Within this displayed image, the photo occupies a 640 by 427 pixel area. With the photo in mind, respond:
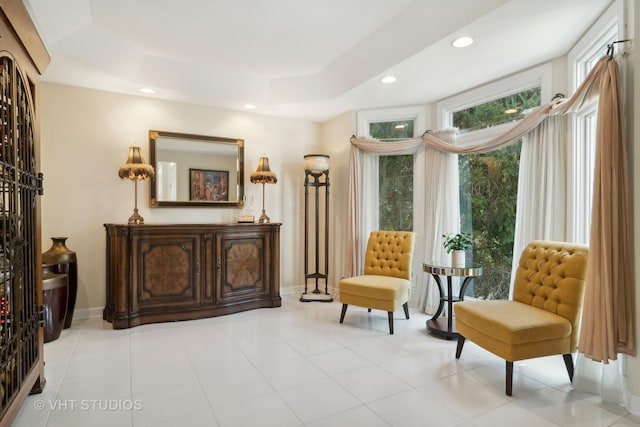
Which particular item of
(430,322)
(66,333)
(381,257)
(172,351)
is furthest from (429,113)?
(66,333)

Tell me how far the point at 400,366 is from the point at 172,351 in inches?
73.6

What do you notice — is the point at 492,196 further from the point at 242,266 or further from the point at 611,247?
the point at 242,266

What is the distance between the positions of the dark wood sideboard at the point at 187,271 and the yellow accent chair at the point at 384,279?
1129mm

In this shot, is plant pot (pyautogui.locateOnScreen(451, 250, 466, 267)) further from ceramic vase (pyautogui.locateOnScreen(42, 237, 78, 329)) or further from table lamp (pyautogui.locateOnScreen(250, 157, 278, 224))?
ceramic vase (pyautogui.locateOnScreen(42, 237, 78, 329))

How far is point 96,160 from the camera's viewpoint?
12.6 ft

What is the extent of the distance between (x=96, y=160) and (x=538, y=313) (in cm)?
443

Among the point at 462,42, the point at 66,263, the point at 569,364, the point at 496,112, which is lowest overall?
the point at 569,364

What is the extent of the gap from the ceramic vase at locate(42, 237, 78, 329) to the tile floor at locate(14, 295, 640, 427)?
22 centimetres

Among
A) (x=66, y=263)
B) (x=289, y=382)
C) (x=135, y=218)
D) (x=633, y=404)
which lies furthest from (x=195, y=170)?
(x=633, y=404)

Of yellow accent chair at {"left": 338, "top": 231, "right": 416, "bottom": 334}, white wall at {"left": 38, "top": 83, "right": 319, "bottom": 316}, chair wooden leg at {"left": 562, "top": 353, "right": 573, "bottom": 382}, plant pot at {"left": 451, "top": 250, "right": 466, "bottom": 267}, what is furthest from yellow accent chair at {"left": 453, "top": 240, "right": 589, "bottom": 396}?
white wall at {"left": 38, "top": 83, "right": 319, "bottom": 316}

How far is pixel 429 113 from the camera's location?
169 inches

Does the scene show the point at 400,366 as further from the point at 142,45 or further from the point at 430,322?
the point at 142,45

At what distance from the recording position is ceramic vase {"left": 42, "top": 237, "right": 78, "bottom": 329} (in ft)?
11.1

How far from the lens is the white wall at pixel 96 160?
3.64 metres
